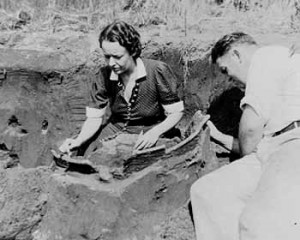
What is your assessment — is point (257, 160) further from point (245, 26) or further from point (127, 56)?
point (245, 26)

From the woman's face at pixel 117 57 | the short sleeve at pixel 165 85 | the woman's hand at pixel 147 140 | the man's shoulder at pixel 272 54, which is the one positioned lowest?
the woman's hand at pixel 147 140

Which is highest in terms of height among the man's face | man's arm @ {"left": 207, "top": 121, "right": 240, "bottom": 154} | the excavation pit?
the man's face

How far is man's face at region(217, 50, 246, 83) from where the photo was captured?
3686mm

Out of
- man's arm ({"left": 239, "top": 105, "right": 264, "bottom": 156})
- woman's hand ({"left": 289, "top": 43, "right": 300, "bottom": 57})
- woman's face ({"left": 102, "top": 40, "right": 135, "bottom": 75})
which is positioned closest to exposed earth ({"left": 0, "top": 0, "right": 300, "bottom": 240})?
man's arm ({"left": 239, "top": 105, "right": 264, "bottom": 156})

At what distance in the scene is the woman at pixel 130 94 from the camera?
3844 millimetres

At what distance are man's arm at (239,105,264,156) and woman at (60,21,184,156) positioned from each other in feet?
1.70

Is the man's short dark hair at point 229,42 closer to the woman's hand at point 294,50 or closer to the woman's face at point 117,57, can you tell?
the woman's hand at point 294,50

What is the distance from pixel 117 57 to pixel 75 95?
1.02 meters

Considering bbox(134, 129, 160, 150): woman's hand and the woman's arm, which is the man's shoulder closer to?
bbox(134, 129, 160, 150): woman's hand

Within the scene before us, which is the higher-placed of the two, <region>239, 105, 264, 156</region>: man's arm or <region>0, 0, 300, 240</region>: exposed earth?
<region>239, 105, 264, 156</region>: man's arm

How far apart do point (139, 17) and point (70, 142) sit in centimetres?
168

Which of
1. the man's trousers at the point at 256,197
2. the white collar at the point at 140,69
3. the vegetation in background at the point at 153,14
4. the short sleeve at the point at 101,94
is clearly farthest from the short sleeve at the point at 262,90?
the vegetation in background at the point at 153,14

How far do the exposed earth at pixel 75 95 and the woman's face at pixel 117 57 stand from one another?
0.58m

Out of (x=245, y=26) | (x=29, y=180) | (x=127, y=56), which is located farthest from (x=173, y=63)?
(x=29, y=180)
